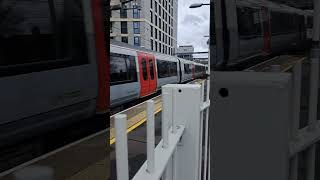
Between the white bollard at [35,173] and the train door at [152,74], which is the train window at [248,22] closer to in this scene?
the white bollard at [35,173]

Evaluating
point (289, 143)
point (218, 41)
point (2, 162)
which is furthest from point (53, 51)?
point (289, 143)

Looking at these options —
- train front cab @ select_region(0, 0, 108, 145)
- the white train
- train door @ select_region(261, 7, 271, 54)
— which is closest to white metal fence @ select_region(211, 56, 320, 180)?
train door @ select_region(261, 7, 271, 54)

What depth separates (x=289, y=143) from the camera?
1289 mm

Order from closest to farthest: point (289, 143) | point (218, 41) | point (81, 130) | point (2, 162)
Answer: point (2, 162) → point (81, 130) → point (218, 41) → point (289, 143)

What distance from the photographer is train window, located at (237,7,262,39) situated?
1.15 m

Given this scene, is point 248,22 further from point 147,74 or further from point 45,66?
point 147,74

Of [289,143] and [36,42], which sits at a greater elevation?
[36,42]

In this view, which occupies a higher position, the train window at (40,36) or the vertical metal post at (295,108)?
the train window at (40,36)

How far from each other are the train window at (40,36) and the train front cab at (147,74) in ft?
47.2

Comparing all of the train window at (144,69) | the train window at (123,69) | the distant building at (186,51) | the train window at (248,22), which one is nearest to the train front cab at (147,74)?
the train window at (144,69)

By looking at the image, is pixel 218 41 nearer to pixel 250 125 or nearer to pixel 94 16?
pixel 250 125

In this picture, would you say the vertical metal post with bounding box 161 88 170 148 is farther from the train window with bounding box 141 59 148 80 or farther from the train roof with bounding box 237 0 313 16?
the train window with bounding box 141 59 148 80

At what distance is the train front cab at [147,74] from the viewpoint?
15.2 metres

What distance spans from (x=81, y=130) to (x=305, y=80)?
1.00 metres
